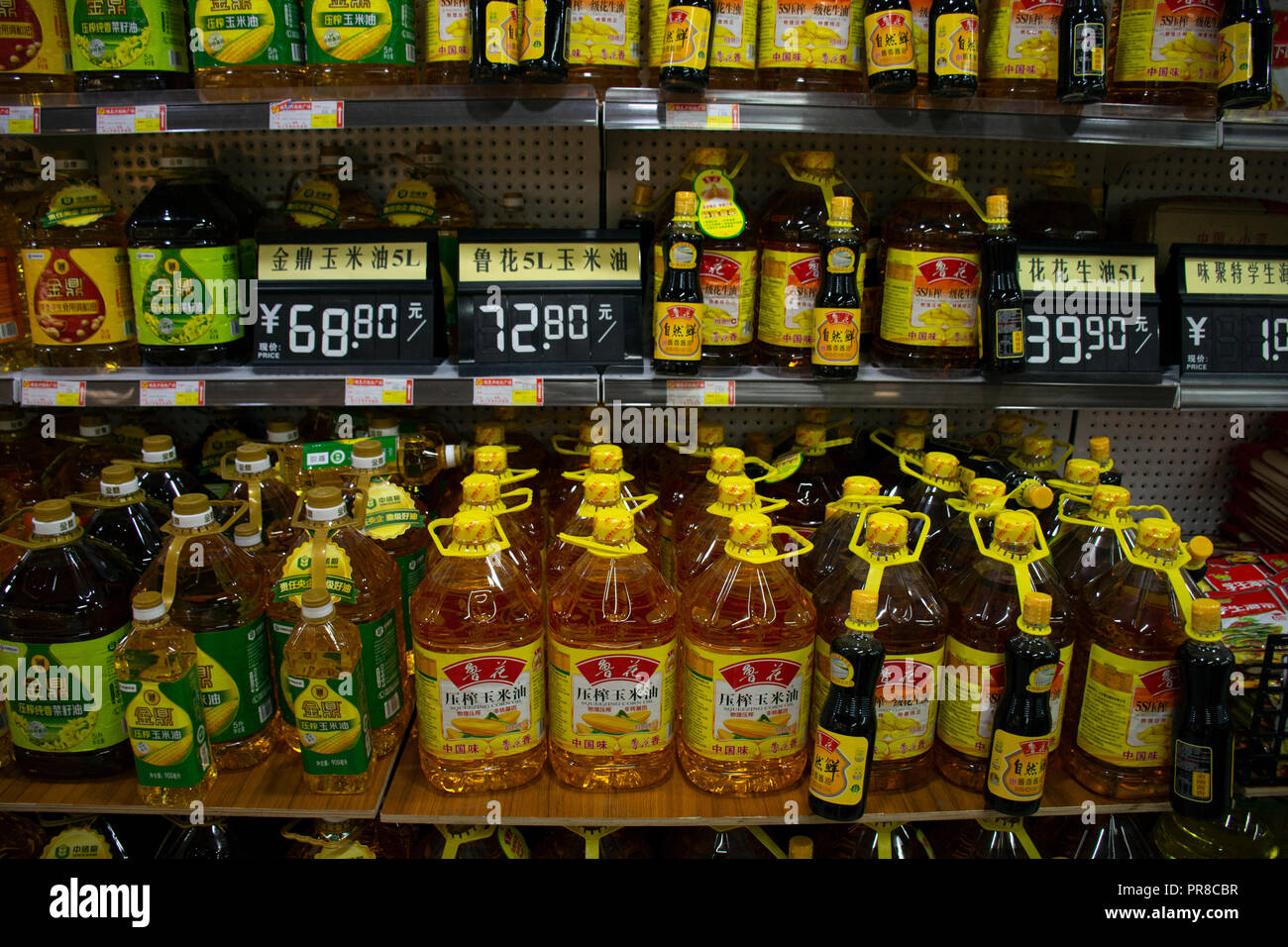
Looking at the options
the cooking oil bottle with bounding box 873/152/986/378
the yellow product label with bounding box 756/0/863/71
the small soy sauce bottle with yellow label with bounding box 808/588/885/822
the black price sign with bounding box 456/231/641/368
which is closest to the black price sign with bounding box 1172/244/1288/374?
the cooking oil bottle with bounding box 873/152/986/378

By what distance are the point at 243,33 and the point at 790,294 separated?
130 centimetres

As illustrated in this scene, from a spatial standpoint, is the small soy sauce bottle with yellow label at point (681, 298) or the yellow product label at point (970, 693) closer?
the yellow product label at point (970, 693)

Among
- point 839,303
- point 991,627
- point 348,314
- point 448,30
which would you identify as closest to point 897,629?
point 991,627

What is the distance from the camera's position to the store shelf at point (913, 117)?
169 centimetres

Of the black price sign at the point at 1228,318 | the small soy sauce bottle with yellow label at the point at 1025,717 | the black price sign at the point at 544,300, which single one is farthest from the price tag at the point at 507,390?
the black price sign at the point at 1228,318

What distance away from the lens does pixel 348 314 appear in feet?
6.19

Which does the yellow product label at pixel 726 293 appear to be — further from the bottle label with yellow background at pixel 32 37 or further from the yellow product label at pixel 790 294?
the bottle label with yellow background at pixel 32 37

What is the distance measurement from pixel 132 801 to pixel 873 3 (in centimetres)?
229

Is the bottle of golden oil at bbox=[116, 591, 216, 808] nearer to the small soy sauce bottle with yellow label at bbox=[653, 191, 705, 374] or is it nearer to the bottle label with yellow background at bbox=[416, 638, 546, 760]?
the bottle label with yellow background at bbox=[416, 638, 546, 760]

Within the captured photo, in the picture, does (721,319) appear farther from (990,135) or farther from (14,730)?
(14,730)

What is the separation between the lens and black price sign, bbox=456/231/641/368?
1.88m

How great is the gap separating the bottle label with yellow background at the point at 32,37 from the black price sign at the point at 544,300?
99 centimetres
